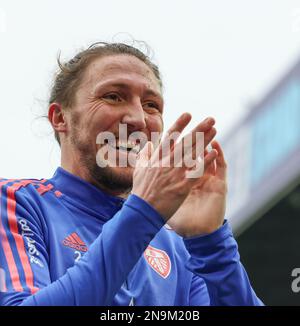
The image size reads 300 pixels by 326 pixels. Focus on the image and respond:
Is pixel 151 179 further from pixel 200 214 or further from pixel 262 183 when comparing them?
pixel 262 183

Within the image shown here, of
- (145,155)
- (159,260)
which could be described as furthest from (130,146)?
(159,260)

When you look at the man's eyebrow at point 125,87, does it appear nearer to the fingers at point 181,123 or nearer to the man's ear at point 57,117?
the man's ear at point 57,117

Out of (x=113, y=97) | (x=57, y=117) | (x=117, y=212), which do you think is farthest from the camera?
(x=57, y=117)

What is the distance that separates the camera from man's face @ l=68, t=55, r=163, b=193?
328 centimetres

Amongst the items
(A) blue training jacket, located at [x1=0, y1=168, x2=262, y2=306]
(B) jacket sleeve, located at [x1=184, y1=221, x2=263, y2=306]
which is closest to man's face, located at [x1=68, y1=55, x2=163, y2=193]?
(A) blue training jacket, located at [x1=0, y1=168, x2=262, y2=306]

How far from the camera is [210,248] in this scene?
3055mm

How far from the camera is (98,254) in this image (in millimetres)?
2705

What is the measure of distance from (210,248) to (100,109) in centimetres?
67

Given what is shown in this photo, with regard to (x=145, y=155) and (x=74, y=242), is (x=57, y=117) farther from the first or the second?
(x=145, y=155)
